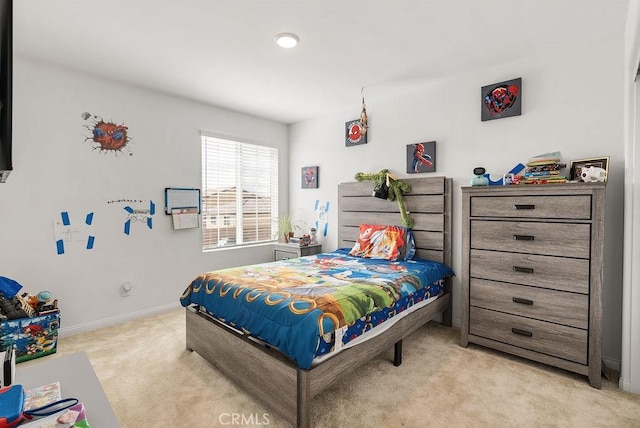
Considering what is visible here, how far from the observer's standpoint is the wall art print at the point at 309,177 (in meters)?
4.58

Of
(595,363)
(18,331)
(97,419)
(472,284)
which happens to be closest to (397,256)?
(472,284)

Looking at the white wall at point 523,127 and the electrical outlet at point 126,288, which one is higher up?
the white wall at point 523,127

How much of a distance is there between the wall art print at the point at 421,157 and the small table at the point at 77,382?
3.21m

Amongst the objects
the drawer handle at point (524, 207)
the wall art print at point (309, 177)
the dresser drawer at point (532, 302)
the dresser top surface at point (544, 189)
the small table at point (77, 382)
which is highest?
the wall art print at point (309, 177)

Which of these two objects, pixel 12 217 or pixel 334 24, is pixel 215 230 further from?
pixel 334 24

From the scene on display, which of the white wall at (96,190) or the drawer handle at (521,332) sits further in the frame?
the white wall at (96,190)

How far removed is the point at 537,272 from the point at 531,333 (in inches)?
18.7

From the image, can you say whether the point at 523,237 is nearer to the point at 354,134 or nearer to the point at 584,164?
the point at 584,164

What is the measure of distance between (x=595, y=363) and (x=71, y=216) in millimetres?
4446

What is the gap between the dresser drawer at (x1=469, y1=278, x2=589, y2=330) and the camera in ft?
7.50

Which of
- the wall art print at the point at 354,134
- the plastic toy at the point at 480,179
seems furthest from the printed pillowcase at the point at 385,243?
the wall art print at the point at 354,134

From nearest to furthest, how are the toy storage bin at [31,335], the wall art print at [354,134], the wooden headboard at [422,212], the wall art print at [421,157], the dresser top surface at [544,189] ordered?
the dresser top surface at [544,189] < the toy storage bin at [31,335] < the wooden headboard at [422,212] < the wall art print at [421,157] < the wall art print at [354,134]

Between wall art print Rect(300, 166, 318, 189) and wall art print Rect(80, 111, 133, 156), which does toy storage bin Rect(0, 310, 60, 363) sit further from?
wall art print Rect(300, 166, 318, 189)

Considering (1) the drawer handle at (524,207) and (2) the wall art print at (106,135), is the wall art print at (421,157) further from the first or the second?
(2) the wall art print at (106,135)
